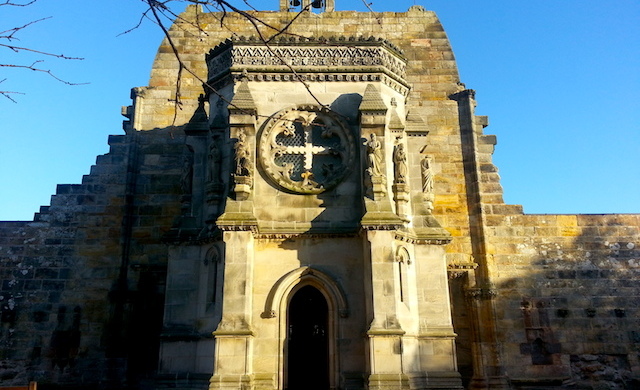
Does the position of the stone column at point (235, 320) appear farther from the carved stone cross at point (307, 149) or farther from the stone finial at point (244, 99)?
the stone finial at point (244, 99)

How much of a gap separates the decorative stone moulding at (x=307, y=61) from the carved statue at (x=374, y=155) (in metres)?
1.75

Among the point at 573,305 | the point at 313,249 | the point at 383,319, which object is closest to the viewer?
the point at 383,319

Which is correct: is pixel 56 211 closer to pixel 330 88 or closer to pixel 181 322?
pixel 181 322

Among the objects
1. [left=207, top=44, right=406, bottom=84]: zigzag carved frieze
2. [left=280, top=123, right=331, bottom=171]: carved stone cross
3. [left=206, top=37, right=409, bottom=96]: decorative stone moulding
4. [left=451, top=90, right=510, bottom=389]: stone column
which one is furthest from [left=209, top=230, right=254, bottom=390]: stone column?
[left=451, top=90, right=510, bottom=389]: stone column

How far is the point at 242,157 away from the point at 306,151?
147 centimetres

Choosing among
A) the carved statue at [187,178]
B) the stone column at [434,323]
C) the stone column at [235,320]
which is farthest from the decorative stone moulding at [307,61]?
the stone column at [434,323]

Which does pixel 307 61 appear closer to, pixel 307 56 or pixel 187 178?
pixel 307 56

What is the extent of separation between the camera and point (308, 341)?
11570 millimetres

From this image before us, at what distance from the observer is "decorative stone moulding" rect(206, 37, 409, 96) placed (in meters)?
12.6

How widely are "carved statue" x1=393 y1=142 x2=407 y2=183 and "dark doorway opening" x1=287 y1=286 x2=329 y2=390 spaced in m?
3.04

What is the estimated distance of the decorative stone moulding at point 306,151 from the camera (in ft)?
39.2

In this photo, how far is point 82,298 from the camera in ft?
49.6

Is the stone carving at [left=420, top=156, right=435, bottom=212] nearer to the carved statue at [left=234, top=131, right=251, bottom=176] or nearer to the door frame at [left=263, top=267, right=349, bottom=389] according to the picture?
the door frame at [left=263, top=267, right=349, bottom=389]

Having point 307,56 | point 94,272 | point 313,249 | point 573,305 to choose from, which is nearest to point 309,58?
point 307,56
